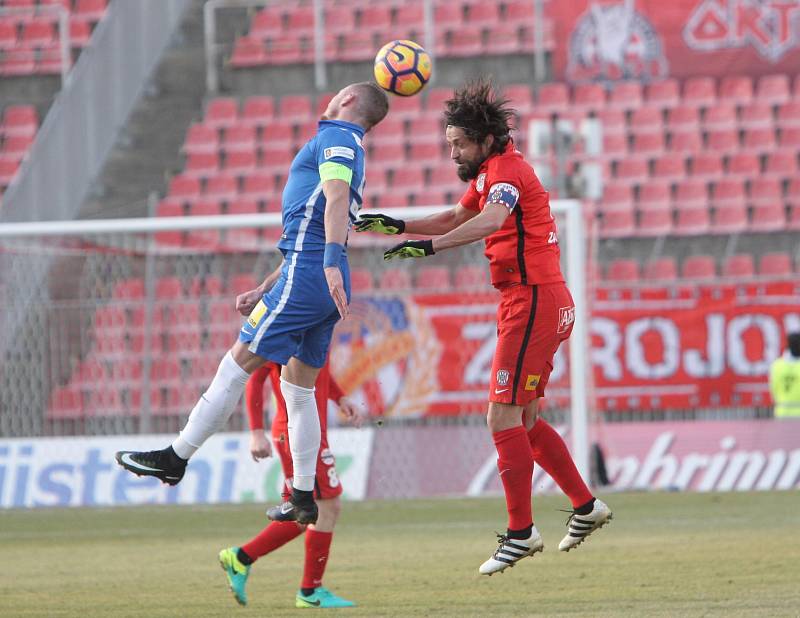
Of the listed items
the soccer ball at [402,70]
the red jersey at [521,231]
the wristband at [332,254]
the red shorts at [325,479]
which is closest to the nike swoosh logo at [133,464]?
the red shorts at [325,479]

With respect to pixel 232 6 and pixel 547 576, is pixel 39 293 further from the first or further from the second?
pixel 232 6

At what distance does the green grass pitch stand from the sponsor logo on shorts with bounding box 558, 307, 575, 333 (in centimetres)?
131

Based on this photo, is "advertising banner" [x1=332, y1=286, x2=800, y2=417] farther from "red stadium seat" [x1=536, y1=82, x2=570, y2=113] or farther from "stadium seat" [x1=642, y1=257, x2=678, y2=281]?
"red stadium seat" [x1=536, y1=82, x2=570, y2=113]

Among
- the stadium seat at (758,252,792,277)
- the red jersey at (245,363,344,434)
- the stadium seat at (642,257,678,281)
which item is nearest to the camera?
the red jersey at (245,363,344,434)

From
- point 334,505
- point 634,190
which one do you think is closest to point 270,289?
point 334,505

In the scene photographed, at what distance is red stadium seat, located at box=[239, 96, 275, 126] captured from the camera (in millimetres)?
21906

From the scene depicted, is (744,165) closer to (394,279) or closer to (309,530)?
(394,279)

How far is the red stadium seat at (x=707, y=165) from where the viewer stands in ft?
66.5

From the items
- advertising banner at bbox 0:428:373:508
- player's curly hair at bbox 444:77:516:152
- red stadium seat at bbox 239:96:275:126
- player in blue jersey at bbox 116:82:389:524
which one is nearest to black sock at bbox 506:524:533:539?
player in blue jersey at bbox 116:82:389:524

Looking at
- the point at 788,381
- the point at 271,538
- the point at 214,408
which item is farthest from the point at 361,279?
the point at 214,408

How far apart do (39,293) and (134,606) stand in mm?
8067

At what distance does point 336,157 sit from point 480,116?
0.76 meters

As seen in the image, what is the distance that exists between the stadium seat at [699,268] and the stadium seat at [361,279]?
4472 mm

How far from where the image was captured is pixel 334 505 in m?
7.96
